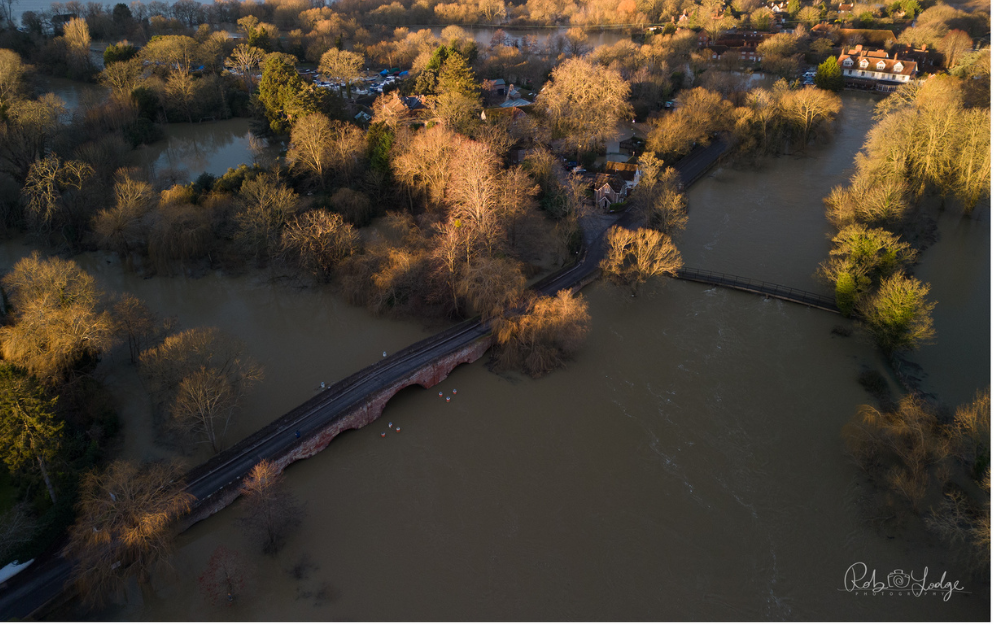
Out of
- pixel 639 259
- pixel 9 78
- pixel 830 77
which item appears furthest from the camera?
pixel 830 77

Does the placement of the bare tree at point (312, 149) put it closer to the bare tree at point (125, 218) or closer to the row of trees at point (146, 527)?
the bare tree at point (125, 218)

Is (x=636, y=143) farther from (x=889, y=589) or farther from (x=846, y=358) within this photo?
(x=889, y=589)

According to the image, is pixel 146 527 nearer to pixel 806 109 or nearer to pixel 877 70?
pixel 806 109

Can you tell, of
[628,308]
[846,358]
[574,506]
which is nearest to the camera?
[574,506]

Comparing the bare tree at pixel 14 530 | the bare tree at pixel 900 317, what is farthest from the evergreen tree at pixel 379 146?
the bare tree at pixel 900 317

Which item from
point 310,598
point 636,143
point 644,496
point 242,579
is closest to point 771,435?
point 644,496

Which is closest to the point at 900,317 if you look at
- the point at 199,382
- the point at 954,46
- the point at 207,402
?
the point at 207,402

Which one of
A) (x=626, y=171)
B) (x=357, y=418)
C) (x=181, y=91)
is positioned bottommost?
(x=357, y=418)
